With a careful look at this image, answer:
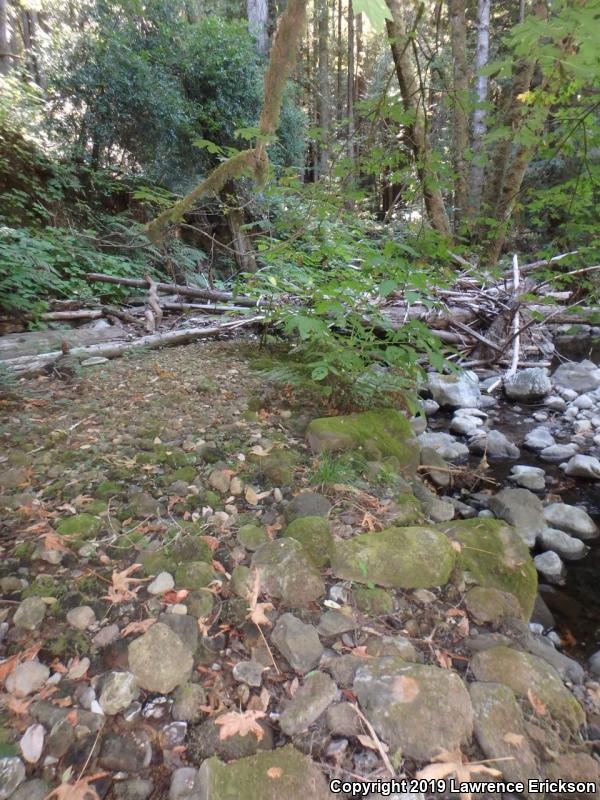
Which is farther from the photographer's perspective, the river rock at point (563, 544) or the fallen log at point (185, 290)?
the fallen log at point (185, 290)

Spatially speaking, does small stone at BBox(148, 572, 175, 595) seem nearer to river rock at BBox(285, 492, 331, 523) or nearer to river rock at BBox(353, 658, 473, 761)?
river rock at BBox(285, 492, 331, 523)

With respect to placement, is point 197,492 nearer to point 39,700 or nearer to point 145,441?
point 145,441

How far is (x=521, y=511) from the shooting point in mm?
2965

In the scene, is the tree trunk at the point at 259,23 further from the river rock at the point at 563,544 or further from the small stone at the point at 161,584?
the small stone at the point at 161,584

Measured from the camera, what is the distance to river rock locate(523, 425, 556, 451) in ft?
13.7

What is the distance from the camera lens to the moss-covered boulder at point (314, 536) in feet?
5.98

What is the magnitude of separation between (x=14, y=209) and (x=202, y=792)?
24.4 feet

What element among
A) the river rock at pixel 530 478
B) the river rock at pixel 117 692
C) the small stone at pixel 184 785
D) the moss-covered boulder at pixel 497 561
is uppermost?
the river rock at pixel 117 692

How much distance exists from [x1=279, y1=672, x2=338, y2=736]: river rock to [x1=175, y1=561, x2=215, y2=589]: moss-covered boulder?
0.53 meters

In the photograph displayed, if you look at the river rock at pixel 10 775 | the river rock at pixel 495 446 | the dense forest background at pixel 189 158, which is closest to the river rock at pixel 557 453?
the river rock at pixel 495 446

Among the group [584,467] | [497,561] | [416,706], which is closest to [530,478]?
[584,467]

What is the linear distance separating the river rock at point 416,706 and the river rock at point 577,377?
547 cm

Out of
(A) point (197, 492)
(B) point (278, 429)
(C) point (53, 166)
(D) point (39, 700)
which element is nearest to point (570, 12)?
(B) point (278, 429)

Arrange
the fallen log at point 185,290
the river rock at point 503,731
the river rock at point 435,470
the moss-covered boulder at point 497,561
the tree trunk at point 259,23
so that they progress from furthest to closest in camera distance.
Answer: the tree trunk at point 259,23 < the fallen log at point 185,290 < the river rock at point 435,470 < the moss-covered boulder at point 497,561 < the river rock at point 503,731
